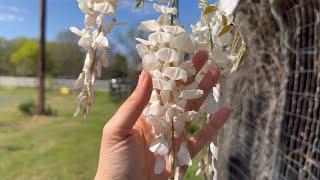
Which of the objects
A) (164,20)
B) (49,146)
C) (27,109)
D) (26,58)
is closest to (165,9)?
(164,20)

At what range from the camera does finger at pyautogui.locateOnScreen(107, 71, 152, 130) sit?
1.91 ft

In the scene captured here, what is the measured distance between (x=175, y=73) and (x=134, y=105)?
136 millimetres

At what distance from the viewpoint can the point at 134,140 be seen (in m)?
0.69

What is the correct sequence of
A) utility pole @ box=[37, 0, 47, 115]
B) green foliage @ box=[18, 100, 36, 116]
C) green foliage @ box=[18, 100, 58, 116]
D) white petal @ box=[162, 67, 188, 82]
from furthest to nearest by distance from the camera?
green foliage @ box=[18, 100, 36, 116] → green foliage @ box=[18, 100, 58, 116] → utility pole @ box=[37, 0, 47, 115] → white petal @ box=[162, 67, 188, 82]

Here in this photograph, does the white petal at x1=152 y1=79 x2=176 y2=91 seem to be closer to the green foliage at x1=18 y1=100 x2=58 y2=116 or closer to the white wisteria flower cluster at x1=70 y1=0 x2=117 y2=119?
the white wisteria flower cluster at x1=70 y1=0 x2=117 y2=119

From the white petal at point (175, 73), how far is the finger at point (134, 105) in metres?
0.07

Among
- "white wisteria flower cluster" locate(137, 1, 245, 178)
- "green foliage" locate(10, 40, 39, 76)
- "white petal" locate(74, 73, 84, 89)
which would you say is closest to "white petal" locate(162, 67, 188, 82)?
"white wisteria flower cluster" locate(137, 1, 245, 178)

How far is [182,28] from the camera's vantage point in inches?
20.1

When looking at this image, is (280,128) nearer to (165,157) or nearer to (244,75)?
(244,75)

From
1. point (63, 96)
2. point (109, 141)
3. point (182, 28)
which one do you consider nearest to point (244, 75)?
point (109, 141)

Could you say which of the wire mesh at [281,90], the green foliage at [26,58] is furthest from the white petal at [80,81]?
the green foliage at [26,58]

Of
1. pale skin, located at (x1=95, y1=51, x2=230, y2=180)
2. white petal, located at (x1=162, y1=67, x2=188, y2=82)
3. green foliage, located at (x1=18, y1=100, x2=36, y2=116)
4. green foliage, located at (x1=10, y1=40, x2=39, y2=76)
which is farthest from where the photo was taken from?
green foliage, located at (x1=10, y1=40, x2=39, y2=76)

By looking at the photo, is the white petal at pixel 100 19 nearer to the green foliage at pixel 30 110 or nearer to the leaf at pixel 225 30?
the leaf at pixel 225 30

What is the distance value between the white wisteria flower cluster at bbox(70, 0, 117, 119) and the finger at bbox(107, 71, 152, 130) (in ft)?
0.15
